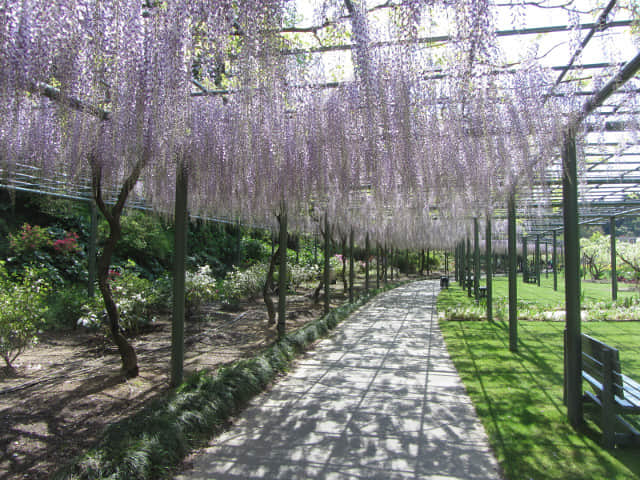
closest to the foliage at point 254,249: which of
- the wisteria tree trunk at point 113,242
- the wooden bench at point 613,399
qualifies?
the wisteria tree trunk at point 113,242

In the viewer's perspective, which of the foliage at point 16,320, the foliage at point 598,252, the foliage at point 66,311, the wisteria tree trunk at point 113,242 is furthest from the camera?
the foliage at point 598,252

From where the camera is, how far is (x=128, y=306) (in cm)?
624

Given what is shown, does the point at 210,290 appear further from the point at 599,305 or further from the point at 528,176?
the point at 599,305

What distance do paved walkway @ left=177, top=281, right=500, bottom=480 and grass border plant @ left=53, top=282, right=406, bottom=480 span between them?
142 mm

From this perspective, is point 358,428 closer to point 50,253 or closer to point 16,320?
point 16,320

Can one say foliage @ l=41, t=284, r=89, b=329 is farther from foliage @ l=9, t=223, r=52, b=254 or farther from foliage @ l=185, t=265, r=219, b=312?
foliage @ l=9, t=223, r=52, b=254

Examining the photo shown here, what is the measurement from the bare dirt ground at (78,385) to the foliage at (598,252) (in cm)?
2418

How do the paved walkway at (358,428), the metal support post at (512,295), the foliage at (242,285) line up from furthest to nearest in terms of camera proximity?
the foliage at (242,285) → the metal support post at (512,295) → the paved walkway at (358,428)

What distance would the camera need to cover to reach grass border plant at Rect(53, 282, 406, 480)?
7.65 feet

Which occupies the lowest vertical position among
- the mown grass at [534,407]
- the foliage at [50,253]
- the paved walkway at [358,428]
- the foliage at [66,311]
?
the paved walkway at [358,428]

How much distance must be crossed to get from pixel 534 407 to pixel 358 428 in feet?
5.53

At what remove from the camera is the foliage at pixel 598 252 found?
2406 cm

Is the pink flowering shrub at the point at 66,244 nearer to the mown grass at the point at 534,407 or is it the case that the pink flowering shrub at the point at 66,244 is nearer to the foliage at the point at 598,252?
the mown grass at the point at 534,407

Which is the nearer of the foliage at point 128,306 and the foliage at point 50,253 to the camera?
the foliage at point 128,306
